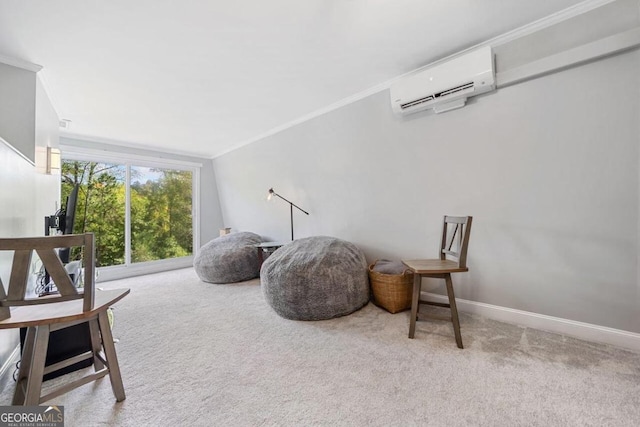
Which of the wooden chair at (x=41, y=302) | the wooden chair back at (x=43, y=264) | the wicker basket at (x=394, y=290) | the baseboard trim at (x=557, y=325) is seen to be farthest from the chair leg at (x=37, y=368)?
the baseboard trim at (x=557, y=325)

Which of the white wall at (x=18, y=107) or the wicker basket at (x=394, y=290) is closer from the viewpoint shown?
the white wall at (x=18, y=107)

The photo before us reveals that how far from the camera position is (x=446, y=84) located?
6.72ft

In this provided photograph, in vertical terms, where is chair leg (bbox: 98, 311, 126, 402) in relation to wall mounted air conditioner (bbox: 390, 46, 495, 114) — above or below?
below

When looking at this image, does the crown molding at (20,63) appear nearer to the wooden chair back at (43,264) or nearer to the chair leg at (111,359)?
the wooden chair back at (43,264)

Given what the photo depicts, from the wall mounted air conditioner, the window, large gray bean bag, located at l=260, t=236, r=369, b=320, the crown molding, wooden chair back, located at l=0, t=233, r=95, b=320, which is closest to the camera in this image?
wooden chair back, located at l=0, t=233, r=95, b=320

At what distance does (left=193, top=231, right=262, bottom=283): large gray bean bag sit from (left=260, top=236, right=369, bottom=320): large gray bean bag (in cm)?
120

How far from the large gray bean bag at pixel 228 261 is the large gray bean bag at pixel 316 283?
1.20 m

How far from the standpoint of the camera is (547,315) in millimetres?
1863

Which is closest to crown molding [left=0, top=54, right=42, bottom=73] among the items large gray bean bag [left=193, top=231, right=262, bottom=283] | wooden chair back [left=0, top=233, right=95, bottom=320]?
wooden chair back [left=0, top=233, right=95, bottom=320]

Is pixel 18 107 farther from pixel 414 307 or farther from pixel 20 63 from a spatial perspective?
pixel 414 307

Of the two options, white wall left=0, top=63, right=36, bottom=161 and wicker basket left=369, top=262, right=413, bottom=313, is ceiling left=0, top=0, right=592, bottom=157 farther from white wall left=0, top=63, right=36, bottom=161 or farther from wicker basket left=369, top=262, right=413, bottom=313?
wicker basket left=369, top=262, right=413, bottom=313

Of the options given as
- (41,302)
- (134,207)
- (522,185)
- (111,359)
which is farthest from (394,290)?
(134,207)

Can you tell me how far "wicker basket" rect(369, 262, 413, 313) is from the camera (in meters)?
2.25

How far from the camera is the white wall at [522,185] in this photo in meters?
1.60
